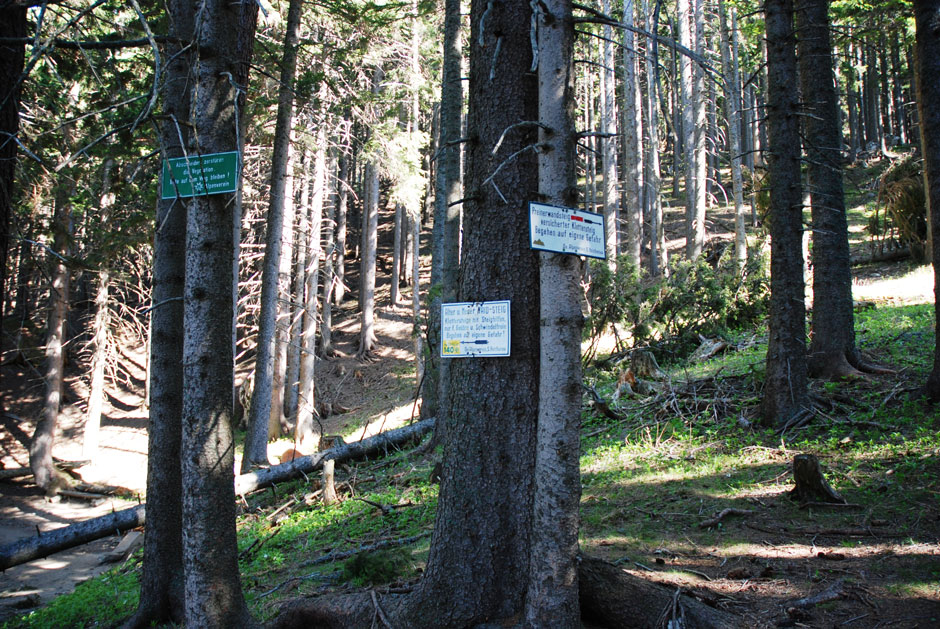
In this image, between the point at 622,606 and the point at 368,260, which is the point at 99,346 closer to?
the point at 368,260

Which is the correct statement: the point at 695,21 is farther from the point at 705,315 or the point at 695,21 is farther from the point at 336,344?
the point at 336,344

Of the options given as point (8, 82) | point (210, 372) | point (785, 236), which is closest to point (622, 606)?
point (210, 372)

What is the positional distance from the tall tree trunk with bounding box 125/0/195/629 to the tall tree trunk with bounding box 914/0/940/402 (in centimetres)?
762

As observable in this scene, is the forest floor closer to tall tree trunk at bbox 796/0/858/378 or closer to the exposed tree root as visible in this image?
the exposed tree root

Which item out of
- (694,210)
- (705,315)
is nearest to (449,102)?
(705,315)

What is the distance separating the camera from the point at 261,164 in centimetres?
1611

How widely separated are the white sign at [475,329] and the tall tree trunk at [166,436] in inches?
112

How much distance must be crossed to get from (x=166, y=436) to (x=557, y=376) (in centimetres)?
382

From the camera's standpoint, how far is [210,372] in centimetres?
411

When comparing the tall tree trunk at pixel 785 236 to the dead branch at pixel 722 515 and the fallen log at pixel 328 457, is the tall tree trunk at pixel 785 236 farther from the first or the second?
the fallen log at pixel 328 457

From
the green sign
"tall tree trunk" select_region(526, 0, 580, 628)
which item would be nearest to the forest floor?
"tall tree trunk" select_region(526, 0, 580, 628)

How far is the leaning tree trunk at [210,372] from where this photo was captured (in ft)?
13.3

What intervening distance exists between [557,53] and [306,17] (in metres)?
12.3

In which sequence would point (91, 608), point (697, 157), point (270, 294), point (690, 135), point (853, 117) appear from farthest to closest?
point (853, 117) < point (697, 157) < point (690, 135) < point (270, 294) < point (91, 608)
